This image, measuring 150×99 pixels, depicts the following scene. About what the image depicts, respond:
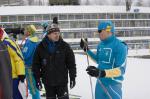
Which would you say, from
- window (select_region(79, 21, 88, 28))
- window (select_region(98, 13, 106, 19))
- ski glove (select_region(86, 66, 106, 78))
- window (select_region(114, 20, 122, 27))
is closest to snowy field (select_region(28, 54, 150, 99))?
ski glove (select_region(86, 66, 106, 78))

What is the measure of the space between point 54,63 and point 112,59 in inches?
28.5

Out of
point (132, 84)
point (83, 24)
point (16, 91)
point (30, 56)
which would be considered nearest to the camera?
point (16, 91)

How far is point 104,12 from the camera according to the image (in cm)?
5559

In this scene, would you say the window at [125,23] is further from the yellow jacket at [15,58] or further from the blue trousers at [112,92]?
the yellow jacket at [15,58]

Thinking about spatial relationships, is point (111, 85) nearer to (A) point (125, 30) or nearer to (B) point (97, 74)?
(B) point (97, 74)

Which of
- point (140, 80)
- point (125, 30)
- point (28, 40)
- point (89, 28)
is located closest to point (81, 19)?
point (89, 28)

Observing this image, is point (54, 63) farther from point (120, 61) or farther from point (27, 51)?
point (27, 51)

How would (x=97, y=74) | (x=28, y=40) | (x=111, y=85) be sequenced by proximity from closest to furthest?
(x=97, y=74), (x=111, y=85), (x=28, y=40)

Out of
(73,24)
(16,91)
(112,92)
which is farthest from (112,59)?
(73,24)

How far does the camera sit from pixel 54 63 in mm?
5109

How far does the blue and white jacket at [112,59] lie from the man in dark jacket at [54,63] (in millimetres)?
432

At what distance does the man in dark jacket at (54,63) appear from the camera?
201 inches

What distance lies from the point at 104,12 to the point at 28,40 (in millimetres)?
49369

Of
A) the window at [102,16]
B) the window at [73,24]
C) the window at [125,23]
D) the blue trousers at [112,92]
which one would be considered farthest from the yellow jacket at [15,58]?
the window at [125,23]
